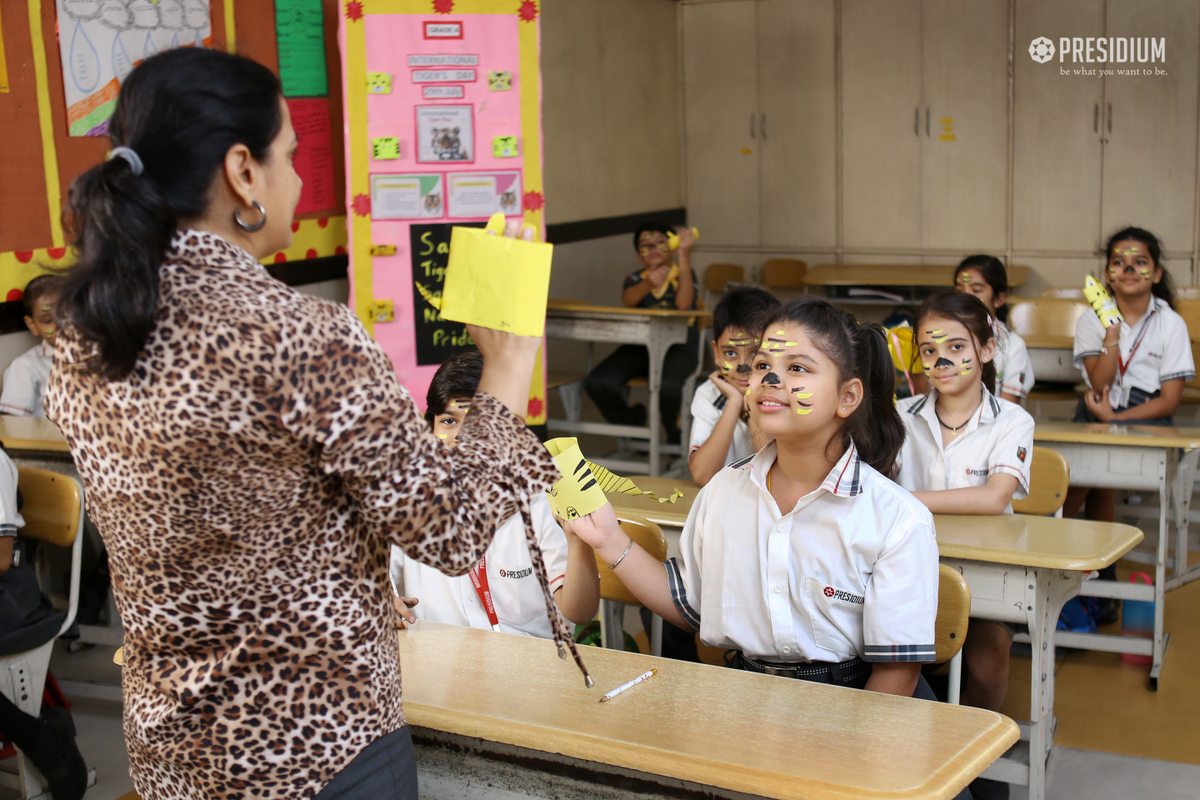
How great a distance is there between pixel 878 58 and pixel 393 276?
3.84m

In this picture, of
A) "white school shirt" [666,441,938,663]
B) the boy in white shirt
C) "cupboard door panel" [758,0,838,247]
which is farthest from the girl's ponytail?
"cupboard door panel" [758,0,838,247]

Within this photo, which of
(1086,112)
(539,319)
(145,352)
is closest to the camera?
(145,352)

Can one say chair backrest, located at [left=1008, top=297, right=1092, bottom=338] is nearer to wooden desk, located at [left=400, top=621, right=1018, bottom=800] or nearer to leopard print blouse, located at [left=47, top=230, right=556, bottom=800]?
wooden desk, located at [left=400, top=621, right=1018, bottom=800]

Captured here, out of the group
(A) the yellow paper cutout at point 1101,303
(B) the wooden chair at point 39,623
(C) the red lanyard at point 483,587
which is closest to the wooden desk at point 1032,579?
(C) the red lanyard at point 483,587

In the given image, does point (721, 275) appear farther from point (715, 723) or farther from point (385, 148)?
point (715, 723)

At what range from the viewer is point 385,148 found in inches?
160

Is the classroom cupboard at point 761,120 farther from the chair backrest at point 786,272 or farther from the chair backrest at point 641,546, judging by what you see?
the chair backrest at point 641,546

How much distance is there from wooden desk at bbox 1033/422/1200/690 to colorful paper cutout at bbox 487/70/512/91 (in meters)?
2.44

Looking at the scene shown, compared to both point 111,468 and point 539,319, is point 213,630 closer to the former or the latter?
point 111,468

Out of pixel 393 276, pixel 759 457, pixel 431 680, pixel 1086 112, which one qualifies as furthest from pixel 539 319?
pixel 1086 112

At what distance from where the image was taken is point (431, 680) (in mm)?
1410

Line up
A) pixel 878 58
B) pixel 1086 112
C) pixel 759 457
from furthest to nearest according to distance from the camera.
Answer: pixel 878 58 < pixel 1086 112 < pixel 759 457

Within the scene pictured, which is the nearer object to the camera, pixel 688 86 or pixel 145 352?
pixel 145 352

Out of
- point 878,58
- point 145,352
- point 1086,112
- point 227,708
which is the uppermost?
point 878,58
